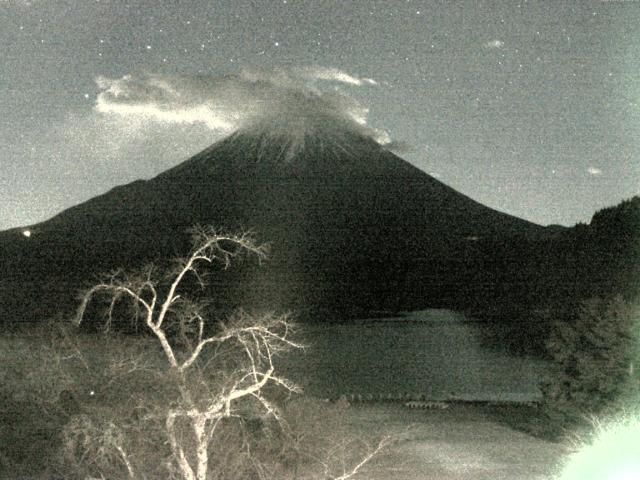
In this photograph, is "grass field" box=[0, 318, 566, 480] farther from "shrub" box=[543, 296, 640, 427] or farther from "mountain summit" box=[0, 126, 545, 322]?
"mountain summit" box=[0, 126, 545, 322]

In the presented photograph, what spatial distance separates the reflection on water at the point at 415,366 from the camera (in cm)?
2312

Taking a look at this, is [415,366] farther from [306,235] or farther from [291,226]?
[291,226]

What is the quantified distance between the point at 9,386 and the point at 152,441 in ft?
14.1

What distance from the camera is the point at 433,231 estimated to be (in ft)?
277

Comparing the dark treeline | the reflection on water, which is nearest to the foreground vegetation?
the reflection on water

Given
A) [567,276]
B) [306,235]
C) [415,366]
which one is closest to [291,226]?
[306,235]

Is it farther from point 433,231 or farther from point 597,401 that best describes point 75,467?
point 433,231

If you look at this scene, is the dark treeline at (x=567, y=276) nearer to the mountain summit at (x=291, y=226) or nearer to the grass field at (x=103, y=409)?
the grass field at (x=103, y=409)

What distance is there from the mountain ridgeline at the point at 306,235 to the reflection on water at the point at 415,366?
17.4 feet

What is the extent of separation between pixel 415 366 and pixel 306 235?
54501 mm

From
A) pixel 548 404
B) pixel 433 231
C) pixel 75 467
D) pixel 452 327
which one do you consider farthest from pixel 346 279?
pixel 75 467

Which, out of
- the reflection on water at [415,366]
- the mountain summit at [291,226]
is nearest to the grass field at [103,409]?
the reflection on water at [415,366]

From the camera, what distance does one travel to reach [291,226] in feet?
281

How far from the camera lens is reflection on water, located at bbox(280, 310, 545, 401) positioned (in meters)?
23.1
